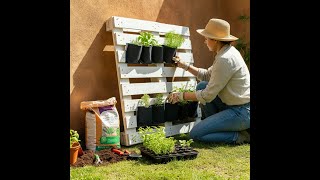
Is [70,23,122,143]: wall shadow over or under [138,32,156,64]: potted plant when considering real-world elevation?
under

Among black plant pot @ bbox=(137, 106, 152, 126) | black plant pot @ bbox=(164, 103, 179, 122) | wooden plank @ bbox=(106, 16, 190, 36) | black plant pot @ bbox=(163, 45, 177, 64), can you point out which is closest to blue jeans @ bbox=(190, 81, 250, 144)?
black plant pot @ bbox=(164, 103, 179, 122)

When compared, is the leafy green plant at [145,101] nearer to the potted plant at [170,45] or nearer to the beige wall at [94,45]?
the beige wall at [94,45]

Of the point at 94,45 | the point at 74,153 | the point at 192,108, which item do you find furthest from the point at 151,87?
the point at 74,153

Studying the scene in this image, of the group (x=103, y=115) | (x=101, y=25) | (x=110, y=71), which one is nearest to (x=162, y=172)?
(x=103, y=115)

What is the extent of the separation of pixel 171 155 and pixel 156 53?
1529 millimetres

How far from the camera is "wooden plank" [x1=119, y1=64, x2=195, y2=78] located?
13.2 feet

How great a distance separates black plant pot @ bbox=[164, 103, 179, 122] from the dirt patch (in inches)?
42.0

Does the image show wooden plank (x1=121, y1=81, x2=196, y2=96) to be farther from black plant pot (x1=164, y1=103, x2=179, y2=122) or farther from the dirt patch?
the dirt patch

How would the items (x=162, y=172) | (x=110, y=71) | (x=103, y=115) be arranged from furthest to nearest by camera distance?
(x=110, y=71), (x=103, y=115), (x=162, y=172)

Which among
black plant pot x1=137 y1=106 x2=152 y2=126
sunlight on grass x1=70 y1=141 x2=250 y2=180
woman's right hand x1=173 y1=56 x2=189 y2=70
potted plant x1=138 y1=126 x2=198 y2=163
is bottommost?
sunlight on grass x1=70 y1=141 x2=250 y2=180
